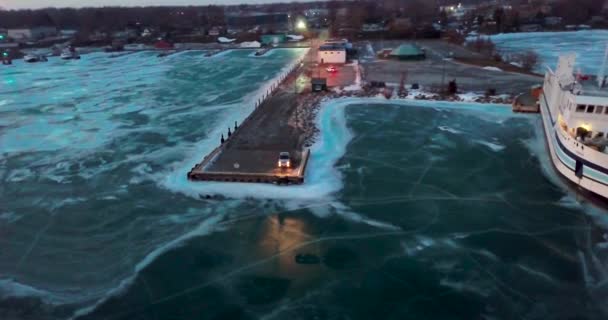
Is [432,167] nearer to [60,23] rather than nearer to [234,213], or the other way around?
[234,213]

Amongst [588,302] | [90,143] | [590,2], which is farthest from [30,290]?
[590,2]

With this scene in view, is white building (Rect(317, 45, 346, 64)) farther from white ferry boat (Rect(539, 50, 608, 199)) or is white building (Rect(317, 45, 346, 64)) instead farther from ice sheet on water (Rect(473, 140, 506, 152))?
white ferry boat (Rect(539, 50, 608, 199))

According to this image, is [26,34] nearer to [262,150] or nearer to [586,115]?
[262,150]

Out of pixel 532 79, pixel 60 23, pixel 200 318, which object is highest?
pixel 60 23

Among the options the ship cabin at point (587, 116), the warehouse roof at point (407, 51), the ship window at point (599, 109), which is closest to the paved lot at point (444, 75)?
the warehouse roof at point (407, 51)

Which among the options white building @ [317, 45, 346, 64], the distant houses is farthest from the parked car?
the distant houses
